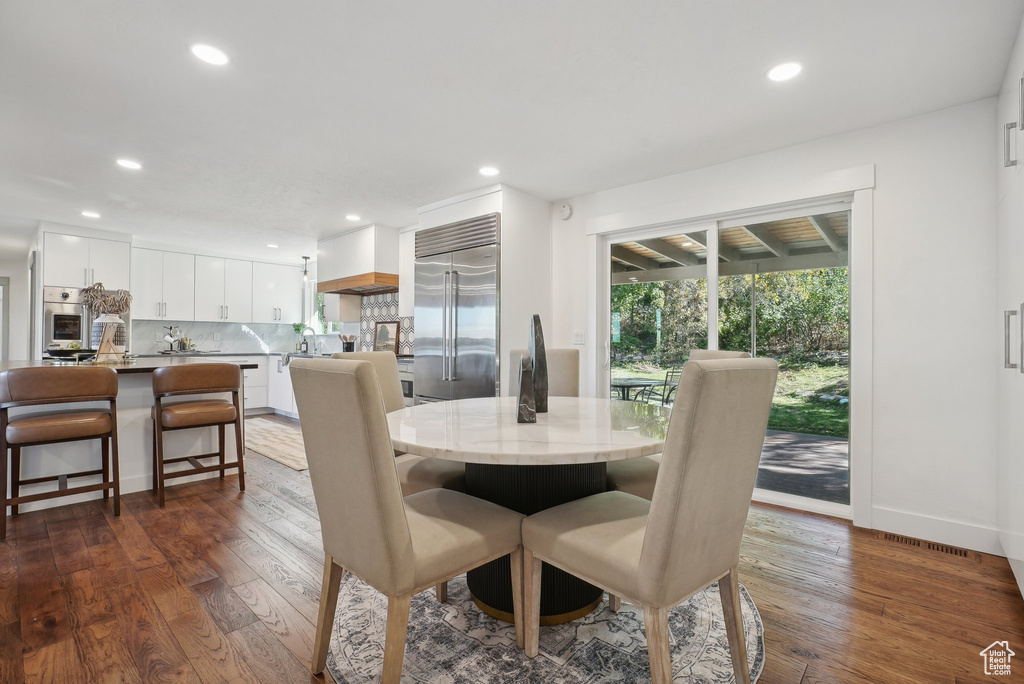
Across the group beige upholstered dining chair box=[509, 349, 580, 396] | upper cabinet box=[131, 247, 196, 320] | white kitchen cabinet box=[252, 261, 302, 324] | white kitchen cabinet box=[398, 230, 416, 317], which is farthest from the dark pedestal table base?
white kitchen cabinet box=[252, 261, 302, 324]

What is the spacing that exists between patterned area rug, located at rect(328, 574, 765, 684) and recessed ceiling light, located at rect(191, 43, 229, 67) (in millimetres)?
2430

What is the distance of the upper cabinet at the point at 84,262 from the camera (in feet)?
15.8

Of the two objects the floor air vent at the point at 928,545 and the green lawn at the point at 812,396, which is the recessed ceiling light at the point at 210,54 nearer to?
the green lawn at the point at 812,396

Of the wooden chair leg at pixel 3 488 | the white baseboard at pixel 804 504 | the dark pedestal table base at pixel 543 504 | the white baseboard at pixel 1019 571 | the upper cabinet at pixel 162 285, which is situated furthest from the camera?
the upper cabinet at pixel 162 285

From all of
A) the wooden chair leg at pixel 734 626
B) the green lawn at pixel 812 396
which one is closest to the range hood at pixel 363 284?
the green lawn at pixel 812 396

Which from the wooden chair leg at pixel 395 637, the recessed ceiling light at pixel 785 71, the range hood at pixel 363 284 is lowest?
the wooden chair leg at pixel 395 637

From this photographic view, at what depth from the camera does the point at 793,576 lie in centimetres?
210

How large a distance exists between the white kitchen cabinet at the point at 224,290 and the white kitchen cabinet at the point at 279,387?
836mm

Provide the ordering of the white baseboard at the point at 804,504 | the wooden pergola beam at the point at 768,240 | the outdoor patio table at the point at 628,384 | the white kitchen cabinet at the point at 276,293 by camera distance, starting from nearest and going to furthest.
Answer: the white baseboard at the point at 804,504
the wooden pergola beam at the point at 768,240
the outdoor patio table at the point at 628,384
the white kitchen cabinet at the point at 276,293

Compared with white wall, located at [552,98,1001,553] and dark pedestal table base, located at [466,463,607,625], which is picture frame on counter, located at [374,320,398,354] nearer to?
dark pedestal table base, located at [466,463,607,625]

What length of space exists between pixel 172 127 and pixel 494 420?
8.84 feet

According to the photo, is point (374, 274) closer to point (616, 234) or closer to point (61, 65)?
point (616, 234)

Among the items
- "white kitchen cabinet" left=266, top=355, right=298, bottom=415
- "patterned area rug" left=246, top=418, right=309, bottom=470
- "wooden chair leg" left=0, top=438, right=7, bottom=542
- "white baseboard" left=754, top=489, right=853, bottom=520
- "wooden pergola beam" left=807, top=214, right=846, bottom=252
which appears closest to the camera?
"wooden chair leg" left=0, top=438, right=7, bottom=542

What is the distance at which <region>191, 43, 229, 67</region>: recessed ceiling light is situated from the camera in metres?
2.02
